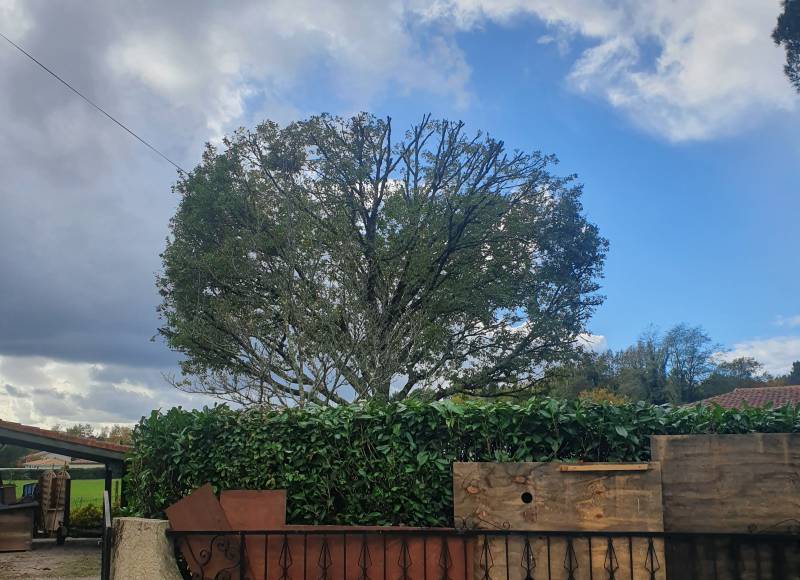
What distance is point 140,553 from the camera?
5.04 metres

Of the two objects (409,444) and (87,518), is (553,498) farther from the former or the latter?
(87,518)

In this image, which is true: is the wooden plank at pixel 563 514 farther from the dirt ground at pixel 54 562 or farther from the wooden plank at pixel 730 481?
the dirt ground at pixel 54 562

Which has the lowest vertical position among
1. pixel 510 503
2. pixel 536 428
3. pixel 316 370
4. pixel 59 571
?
pixel 59 571

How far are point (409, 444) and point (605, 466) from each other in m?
1.53

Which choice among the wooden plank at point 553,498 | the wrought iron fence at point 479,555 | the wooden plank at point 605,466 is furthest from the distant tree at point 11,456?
the wooden plank at point 605,466

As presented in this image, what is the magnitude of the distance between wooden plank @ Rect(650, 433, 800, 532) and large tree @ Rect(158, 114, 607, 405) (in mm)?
10813

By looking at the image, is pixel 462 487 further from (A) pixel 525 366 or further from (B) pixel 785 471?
(A) pixel 525 366

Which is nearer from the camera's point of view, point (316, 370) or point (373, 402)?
point (373, 402)

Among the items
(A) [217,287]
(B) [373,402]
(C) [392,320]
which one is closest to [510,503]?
(B) [373,402]

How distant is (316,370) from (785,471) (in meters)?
10.1

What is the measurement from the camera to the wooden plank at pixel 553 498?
193 inches

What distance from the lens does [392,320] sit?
17.3 meters

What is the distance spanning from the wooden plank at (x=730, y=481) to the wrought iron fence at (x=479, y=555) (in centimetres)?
16

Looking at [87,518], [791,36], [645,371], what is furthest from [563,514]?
[645,371]
